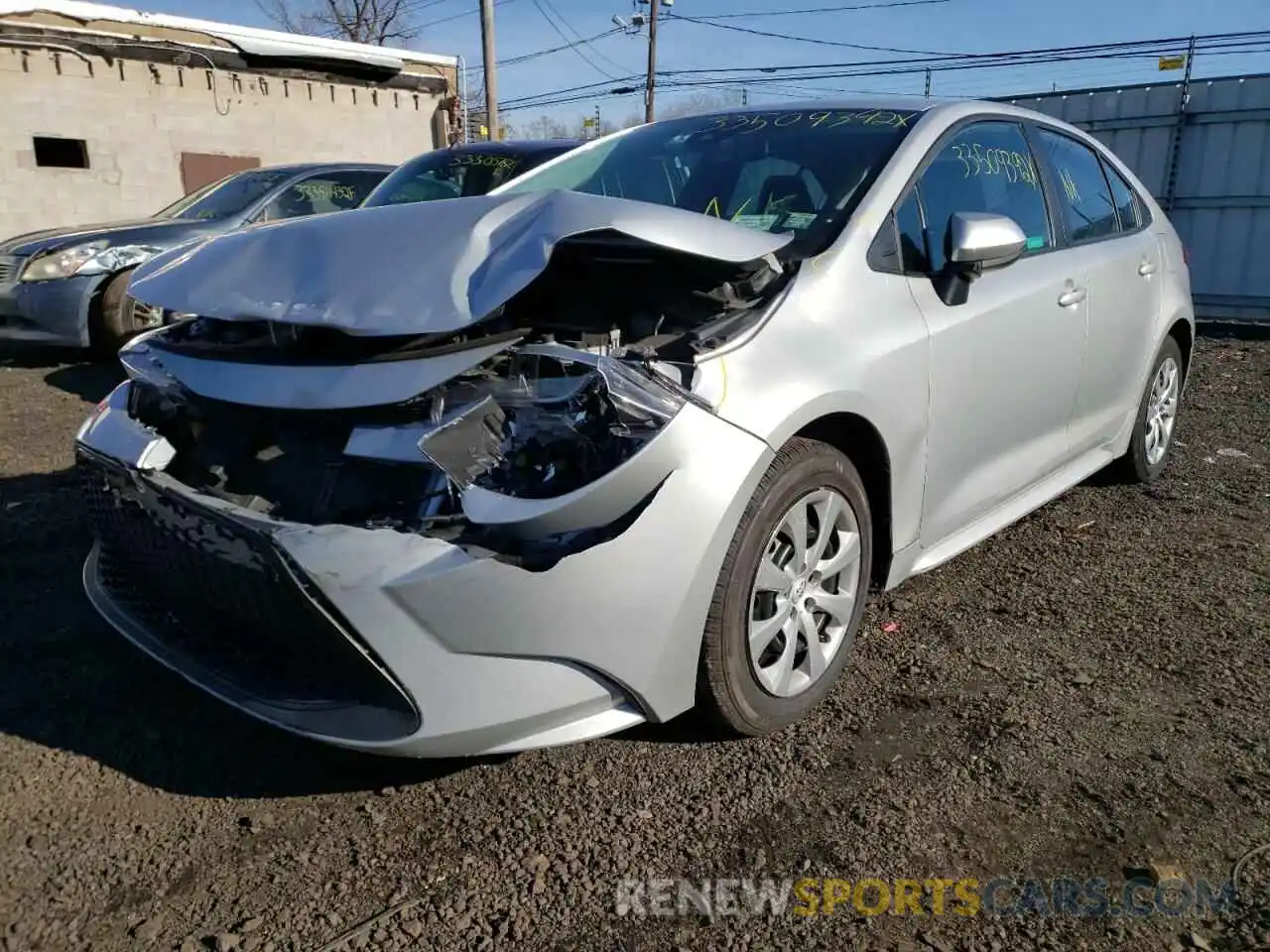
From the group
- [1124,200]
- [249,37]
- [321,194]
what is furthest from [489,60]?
[1124,200]

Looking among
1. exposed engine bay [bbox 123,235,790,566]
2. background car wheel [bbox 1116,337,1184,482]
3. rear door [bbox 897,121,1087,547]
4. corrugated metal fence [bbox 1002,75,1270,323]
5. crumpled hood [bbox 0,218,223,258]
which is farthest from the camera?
corrugated metal fence [bbox 1002,75,1270,323]

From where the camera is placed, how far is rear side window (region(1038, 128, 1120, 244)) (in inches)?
149

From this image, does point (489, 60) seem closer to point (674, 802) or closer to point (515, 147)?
point (515, 147)

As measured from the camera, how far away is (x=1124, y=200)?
14.1 ft

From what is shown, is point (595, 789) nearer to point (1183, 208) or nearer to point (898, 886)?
point (898, 886)

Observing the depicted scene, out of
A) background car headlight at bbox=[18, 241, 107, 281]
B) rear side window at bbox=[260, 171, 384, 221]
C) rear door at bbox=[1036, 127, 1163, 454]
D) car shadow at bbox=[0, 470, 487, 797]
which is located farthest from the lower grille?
rear side window at bbox=[260, 171, 384, 221]

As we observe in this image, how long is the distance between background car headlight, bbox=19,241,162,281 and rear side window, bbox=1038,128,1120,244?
638cm

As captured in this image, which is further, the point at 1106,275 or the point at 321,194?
the point at 321,194

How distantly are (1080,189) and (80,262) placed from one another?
269 inches

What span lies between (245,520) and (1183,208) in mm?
12242

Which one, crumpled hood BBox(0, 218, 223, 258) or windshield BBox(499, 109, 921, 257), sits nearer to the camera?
windshield BBox(499, 109, 921, 257)

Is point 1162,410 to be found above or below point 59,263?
→ below

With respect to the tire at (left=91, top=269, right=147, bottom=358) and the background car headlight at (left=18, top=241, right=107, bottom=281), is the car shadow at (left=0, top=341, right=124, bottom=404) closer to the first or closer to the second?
the tire at (left=91, top=269, right=147, bottom=358)

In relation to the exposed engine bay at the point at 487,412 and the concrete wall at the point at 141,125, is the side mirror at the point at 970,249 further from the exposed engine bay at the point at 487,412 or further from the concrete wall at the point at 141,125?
the concrete wall at the point at 141,125
